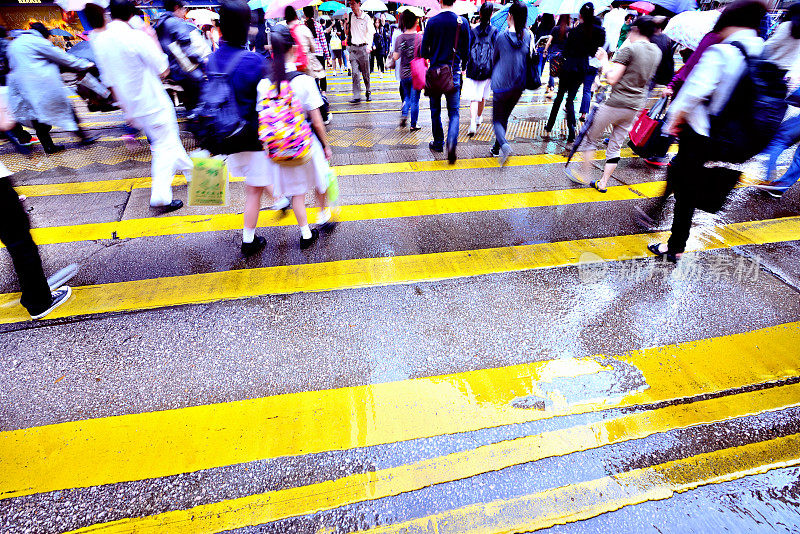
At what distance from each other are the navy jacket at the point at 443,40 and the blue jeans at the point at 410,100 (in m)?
1.52

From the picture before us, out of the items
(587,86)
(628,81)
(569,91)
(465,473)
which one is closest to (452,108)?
(628,81)

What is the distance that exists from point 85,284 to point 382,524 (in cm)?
324

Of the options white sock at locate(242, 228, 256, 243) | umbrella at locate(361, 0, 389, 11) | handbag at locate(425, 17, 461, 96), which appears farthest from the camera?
umbrella at locate(361, 0, 389, 11)

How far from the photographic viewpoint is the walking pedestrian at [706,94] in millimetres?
2676

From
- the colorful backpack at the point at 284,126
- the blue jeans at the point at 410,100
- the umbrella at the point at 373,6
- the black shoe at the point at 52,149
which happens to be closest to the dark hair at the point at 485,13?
the blue jeans at the point at 410,100

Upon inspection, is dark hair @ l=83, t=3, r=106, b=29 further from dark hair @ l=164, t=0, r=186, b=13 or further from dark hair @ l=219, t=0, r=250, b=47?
dark hair @ l=164, t=0, r=186, b=13

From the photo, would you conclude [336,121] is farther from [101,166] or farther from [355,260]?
[355,260]

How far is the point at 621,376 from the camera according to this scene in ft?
8.31

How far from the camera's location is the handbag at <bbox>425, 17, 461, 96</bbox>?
16.7ft

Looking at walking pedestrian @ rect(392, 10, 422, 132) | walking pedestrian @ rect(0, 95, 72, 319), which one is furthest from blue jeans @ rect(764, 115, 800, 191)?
walking pedestrian @ rect(0, 95, 72, 319)

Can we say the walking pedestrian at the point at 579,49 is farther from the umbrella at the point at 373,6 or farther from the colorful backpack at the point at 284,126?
the umbrella at the point at 373,6

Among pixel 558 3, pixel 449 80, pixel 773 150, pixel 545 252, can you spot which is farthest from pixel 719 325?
pixel 558 3

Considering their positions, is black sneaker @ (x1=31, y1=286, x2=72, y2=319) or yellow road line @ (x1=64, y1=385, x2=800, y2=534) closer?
yellow road line @ (x1=64, y1=385, x2=800, y2=534)

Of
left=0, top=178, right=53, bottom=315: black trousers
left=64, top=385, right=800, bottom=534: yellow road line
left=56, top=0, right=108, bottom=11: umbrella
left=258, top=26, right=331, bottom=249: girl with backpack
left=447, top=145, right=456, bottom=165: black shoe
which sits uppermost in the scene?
left=56, top=0, right=108, bottom=11: umbrella
